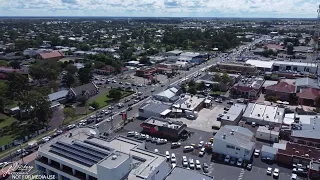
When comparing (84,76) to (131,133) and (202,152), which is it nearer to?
(131,133)

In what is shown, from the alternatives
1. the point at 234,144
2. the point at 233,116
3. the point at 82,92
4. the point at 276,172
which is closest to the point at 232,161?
the point at 234,144

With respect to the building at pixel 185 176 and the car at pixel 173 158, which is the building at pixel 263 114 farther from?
the building at pixel 185 176

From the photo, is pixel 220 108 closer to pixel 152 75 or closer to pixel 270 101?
pixel 270 101

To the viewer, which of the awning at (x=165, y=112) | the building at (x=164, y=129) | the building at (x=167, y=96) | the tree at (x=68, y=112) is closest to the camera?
the building at (x=164, y=129)

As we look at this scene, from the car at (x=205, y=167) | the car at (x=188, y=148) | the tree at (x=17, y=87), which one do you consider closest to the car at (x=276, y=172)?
the car at (x=205, y=167)

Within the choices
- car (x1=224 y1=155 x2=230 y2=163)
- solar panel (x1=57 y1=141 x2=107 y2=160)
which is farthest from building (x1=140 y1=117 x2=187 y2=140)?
solar panel (x1=57 y1=141 x2=107 y2=160)

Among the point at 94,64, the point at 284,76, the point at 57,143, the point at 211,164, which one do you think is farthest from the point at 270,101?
the point at 94,64

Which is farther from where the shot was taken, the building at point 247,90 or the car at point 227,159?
the building at point 247,90
